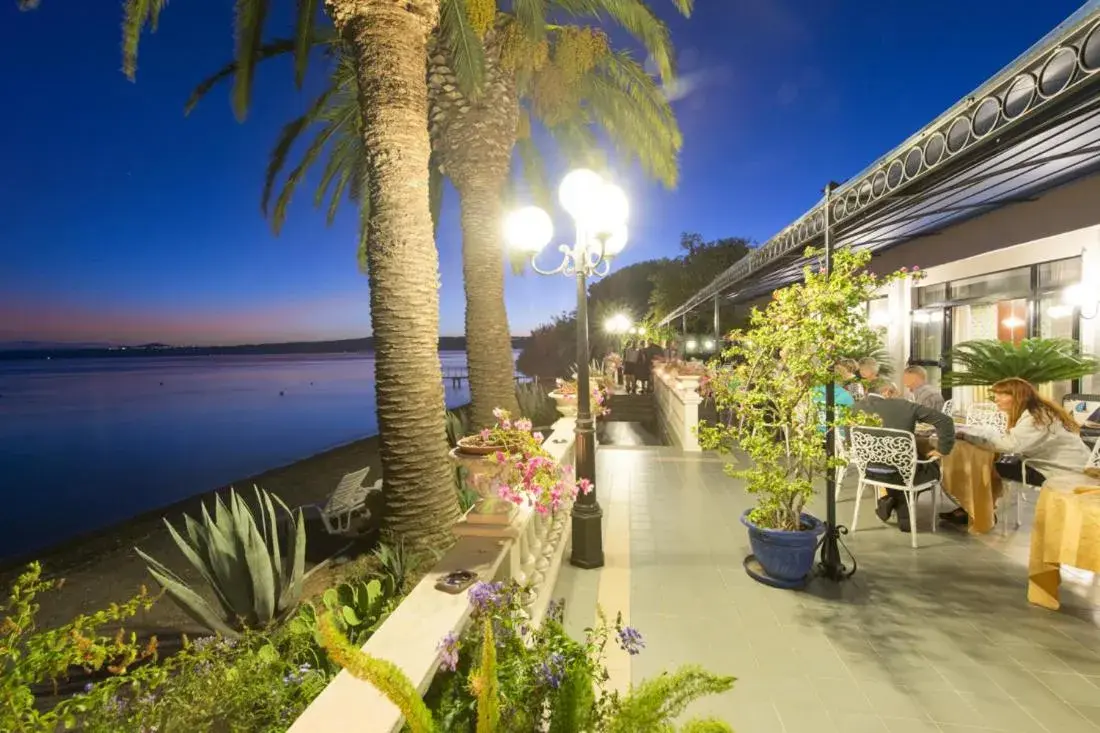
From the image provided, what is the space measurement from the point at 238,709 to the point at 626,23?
27.9 ft

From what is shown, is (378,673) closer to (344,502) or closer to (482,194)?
(482,194)

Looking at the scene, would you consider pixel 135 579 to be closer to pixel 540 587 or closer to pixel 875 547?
pixel 540 587

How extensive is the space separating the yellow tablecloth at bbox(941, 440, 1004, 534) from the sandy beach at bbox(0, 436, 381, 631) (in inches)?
310

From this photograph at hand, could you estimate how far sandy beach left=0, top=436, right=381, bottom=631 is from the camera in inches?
288

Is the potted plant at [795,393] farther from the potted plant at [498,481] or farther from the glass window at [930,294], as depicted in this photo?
the glass window at [930,294]

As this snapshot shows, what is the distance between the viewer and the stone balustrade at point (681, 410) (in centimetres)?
899

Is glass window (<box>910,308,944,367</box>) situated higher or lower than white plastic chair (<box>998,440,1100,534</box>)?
higher

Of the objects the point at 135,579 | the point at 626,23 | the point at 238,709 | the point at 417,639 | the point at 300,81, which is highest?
the point at 626,23

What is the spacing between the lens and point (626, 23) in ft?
23.9

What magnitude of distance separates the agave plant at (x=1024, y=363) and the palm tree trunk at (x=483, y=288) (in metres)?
5.45

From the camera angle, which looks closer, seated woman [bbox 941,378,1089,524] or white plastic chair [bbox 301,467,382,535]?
seated woman [bbox 941,378,1089,524]

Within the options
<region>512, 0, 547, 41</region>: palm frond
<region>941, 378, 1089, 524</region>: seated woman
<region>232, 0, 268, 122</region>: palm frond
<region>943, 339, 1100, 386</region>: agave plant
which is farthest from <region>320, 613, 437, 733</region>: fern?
<region>232, 0, 268, 122</region>: palm frond

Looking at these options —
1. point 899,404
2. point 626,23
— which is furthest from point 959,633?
point 626,23

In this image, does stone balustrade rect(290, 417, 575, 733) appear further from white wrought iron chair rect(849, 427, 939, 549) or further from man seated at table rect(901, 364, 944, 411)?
man seated at table rect(901, 364, 944, 411)
